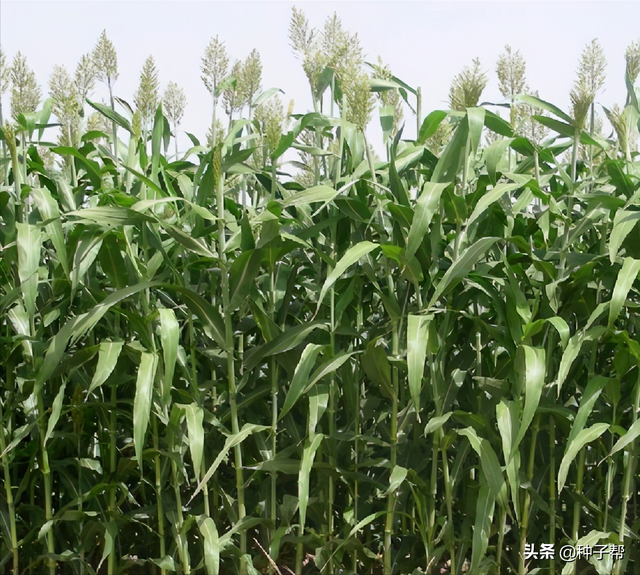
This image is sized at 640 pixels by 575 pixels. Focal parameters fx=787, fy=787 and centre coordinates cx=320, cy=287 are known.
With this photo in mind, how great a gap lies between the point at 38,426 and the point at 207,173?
76cm

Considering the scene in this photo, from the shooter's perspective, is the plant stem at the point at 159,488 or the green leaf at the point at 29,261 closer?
the green leaf at the point at 29,261

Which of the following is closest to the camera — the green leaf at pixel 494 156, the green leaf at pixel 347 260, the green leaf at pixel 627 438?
the green leaf at pixel 347 260

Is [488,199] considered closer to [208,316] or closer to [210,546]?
[208,316]

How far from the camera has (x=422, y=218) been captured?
1737 millimetres

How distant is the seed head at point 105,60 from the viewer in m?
2.18

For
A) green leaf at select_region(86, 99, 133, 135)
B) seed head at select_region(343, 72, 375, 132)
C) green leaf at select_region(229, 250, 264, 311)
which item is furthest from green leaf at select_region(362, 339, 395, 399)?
green leaf at select_region(86, 99, 133, 135)

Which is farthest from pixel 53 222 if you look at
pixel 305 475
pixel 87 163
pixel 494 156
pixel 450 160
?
pixel 494 156

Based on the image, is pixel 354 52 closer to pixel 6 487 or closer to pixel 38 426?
pixel 38 426

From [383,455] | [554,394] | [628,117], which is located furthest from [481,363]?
[628,117]

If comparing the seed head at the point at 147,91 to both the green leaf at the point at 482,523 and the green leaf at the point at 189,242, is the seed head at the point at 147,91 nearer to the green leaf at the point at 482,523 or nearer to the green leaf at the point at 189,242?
the green leaf at the point at 189,242

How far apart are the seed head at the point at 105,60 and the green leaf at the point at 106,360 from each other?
2.65 ft

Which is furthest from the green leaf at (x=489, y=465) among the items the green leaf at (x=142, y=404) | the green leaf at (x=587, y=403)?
the green leaf at (x=142, y=404)

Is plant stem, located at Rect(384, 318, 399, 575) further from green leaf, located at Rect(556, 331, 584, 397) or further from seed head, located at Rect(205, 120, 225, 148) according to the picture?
seed head, located at Rect(205, 120, 225, 148)

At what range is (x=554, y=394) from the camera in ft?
6.58
